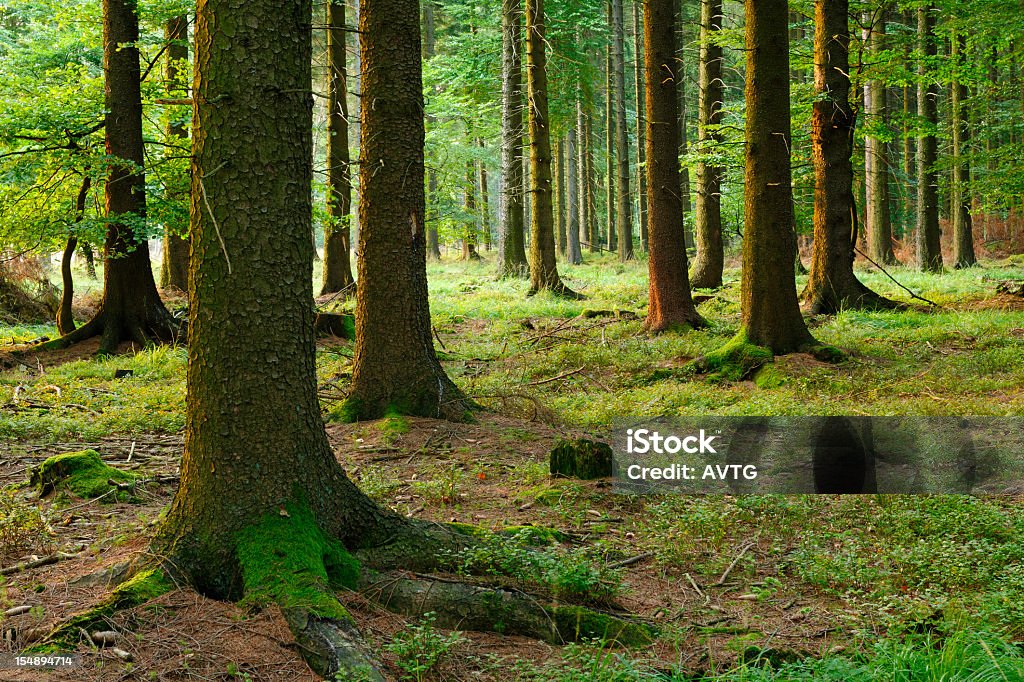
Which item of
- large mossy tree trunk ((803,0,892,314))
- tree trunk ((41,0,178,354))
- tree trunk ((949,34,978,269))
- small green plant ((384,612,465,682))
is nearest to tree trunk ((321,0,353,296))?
tree trunk ((41,0,178,354))

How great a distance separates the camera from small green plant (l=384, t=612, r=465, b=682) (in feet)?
11.7

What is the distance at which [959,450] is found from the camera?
691 centimetres

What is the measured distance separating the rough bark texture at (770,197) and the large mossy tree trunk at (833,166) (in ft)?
7.56

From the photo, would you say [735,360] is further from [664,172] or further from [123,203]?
[123,203]

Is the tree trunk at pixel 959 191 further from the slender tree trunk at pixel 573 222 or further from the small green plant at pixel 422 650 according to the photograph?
the small green plant at pixel 422 650

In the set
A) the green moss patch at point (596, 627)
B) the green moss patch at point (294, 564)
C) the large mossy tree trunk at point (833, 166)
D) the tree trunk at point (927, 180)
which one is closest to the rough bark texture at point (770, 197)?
the large mossy tree trunk at point (833, 166)

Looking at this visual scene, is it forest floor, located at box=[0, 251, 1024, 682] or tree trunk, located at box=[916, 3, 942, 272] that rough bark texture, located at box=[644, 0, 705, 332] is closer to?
forest floor, located at box=[0, 251, 1024, 682]

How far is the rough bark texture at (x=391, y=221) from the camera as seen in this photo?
7773 millimetres

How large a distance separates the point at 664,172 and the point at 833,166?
266 cm

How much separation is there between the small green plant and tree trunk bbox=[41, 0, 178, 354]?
9786mm

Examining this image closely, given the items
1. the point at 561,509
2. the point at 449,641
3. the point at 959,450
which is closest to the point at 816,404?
the point at 959,450

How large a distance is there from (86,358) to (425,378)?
6526 millimetres

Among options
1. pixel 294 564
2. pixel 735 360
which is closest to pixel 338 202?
pixel 735 360

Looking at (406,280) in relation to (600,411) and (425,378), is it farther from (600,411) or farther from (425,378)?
(600,411)
